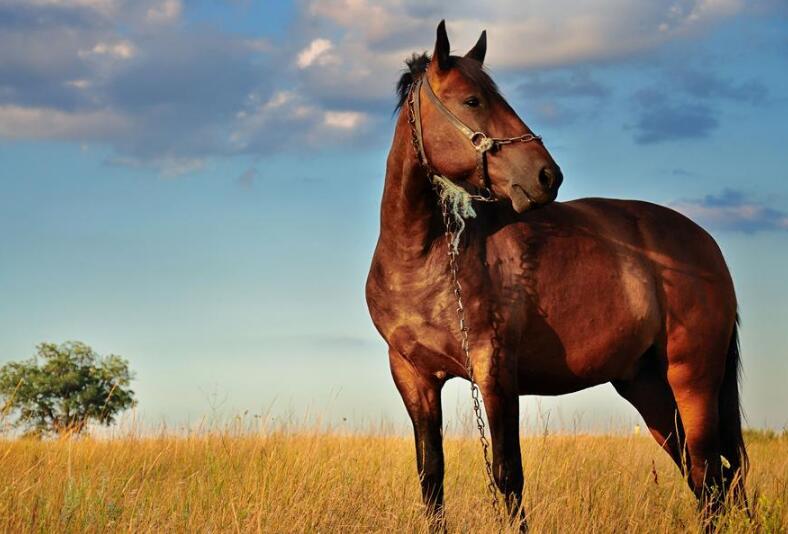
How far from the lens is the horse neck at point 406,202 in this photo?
5766 millimetres

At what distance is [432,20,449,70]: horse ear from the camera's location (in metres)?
5.49

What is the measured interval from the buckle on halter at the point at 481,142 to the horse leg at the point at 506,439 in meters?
1.45

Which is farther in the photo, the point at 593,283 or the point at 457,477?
the point at 457,477

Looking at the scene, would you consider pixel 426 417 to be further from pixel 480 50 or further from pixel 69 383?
pixel 69 383

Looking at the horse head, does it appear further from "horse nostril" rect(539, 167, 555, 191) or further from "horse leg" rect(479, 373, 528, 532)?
"horse leg" rect(479, 373, 528, 532)

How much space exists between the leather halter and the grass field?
222 cm

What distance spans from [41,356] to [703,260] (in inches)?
979

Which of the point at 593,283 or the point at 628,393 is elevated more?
the point at 593,283

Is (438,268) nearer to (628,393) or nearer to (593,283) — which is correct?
(593,283)

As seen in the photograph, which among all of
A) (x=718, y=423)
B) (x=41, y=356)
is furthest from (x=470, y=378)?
(x=41, y=356)

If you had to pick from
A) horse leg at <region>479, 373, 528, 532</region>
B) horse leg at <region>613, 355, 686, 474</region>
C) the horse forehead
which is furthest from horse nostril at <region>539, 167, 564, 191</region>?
horse leg at <region>613, 355, 686, 474</region>

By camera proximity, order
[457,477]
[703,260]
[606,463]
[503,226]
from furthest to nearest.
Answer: [606,463]
[457,477]
[703,260]
[503,226]

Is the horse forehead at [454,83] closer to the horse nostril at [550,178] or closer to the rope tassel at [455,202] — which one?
the rope tassel at [455,202]

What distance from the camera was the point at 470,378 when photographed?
5781 millimetres
